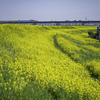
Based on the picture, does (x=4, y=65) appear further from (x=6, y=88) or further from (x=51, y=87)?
(x=51, y=87)

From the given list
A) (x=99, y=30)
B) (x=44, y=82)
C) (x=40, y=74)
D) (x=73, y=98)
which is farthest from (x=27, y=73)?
(x=99, y=30)

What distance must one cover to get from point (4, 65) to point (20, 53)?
3.50m

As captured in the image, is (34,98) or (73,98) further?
(73,98)

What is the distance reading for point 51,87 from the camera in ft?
23.4

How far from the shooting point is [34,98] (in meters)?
5.43

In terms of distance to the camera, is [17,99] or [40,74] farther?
[40,74]

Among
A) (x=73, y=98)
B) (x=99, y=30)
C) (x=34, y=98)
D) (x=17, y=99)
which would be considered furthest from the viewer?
(x=99, y=30)

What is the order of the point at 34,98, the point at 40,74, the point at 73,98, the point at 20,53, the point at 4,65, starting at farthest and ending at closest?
the point at 20,53 → the point at 40,74 → the point at 4,65 → the point at 73,98 → the point at 34,98

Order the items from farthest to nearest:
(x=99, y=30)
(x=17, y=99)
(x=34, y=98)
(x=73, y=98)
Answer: (x=99, y=30) → (x=73, y=98) → (x=34, y=98) → (x=17, y=99)

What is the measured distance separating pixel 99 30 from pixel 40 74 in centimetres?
3381

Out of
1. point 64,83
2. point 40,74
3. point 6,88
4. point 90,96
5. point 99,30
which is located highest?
point 99,30

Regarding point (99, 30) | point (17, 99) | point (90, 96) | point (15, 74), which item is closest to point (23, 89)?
point (17, 99)

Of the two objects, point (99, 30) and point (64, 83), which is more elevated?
point (99, 30)

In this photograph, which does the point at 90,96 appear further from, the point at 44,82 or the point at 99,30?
the point at 99,30
